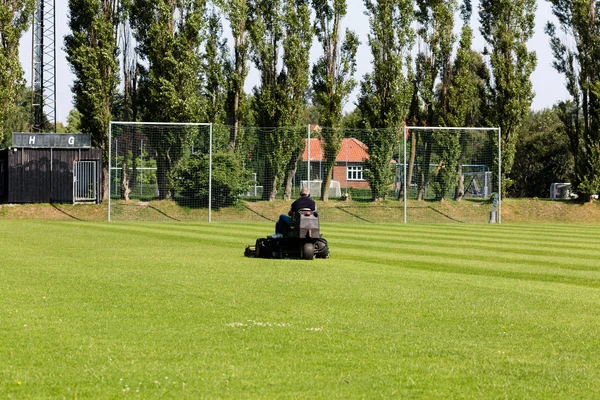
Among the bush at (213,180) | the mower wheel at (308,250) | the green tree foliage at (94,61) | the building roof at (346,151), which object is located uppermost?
the green tree foliage at (94,61)

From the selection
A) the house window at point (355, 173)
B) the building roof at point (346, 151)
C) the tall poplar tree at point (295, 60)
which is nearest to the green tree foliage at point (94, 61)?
the tall poplar tree at point (295, 60)

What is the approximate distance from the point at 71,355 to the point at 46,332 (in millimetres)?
1365

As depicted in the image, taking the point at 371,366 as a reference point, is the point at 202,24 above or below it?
above

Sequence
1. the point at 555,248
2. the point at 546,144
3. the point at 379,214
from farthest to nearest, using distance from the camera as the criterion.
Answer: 1. the point at 546,144
2. the point at 379,214
3. the point at 555,248

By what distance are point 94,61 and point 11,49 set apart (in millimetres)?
4474

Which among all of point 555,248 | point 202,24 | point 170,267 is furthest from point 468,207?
point 170,267

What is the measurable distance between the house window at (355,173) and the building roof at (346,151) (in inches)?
23.7

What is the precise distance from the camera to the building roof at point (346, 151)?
171 feet

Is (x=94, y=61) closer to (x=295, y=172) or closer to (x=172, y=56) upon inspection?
(x=172, y=56)

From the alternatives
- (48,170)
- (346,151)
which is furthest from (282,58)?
(48,170)

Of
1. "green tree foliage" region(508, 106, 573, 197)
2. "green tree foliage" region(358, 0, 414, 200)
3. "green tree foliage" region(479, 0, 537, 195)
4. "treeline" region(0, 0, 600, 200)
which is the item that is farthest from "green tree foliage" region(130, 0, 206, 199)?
"green tree foliage" region(508, 106, 573, 197)

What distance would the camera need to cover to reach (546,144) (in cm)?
7538

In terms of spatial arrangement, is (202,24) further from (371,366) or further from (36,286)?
(371,366)

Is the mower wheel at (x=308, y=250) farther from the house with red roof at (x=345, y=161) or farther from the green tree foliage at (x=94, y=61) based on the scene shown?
the green tree foliage at (x=94, y=61)
